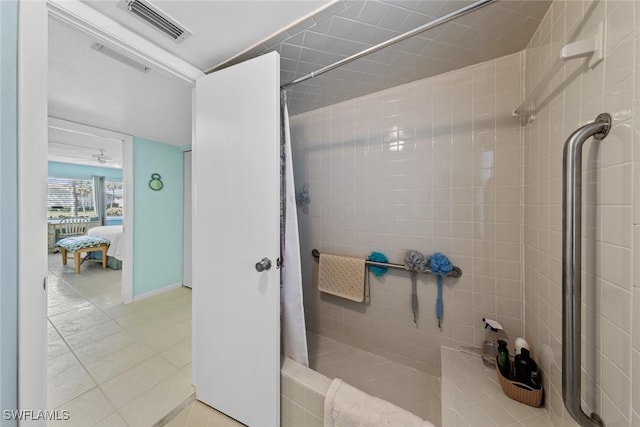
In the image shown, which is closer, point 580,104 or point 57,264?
point 580,104

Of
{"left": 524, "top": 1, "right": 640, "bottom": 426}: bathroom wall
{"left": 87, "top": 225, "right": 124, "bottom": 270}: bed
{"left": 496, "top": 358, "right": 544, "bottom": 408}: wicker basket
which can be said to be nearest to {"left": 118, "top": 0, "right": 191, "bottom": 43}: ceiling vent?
{"left": 524, "top": 1, "right": 640, "bottom": 426}: bathroom wall

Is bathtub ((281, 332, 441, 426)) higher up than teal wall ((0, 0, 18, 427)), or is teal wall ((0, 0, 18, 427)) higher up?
teal wall ((0, 0, 18, 427))

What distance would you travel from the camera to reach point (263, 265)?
100cm

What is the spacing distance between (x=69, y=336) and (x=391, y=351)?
105 inches

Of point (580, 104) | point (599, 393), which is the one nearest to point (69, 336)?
point (599, 393)

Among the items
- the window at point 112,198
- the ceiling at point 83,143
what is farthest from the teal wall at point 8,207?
the window at point 112,198

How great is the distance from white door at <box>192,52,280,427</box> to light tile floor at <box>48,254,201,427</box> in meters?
0.27

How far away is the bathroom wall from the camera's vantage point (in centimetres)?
51

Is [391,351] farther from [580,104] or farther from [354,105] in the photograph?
[354,105]

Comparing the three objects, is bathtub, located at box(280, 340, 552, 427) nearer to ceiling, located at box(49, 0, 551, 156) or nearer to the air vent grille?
ceiling, located at box(49, 0, 551, 156)

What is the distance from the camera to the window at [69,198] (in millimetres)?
5047

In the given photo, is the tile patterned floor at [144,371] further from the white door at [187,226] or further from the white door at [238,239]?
the white door at [187,226]

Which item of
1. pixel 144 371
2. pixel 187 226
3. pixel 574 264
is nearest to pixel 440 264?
pixel 574 264

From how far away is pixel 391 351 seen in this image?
1.50 m
